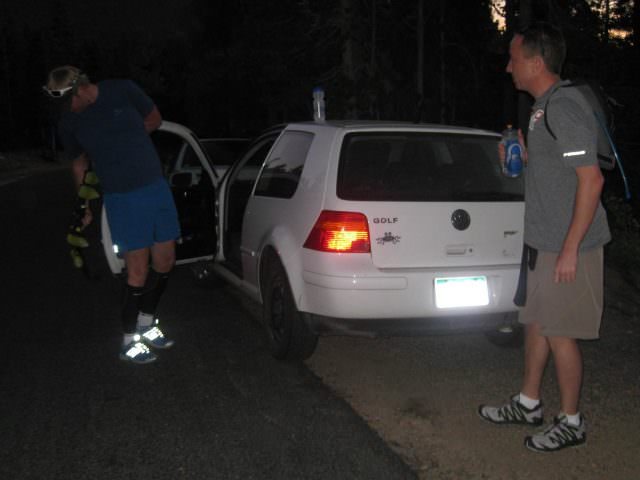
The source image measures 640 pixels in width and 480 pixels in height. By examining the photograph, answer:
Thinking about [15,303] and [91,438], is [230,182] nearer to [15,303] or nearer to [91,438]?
[15,303]

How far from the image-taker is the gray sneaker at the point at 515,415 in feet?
12.2

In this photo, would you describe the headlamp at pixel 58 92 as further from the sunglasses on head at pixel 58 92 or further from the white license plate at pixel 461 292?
the white license plate at pixel 461 292

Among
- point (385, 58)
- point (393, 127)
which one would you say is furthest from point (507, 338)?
point (385, 58)

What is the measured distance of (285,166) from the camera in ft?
16.9

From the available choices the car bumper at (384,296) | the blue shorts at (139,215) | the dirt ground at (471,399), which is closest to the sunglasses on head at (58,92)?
the blue shorts at (139,215)

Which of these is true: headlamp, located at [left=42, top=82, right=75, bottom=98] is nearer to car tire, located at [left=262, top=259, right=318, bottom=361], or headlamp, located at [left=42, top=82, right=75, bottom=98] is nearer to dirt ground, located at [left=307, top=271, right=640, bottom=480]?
car tire, located at [left=262, top=259, right=318, bottom=361]

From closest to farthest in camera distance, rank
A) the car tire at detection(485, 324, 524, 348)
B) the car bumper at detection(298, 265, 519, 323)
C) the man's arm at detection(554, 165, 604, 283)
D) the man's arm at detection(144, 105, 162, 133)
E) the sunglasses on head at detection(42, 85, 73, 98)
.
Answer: the man's arm at detection(554, 165, 604, 283) → the car bumper at detection(298, 265, 519, 323) → the sunglasses on head at detection(42, 85, 73, 98) → the man's arm at detection(144, 105, 162, 133) → the car tire at detection(485, 324, 524, 348)

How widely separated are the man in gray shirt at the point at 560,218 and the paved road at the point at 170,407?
0.92 metres

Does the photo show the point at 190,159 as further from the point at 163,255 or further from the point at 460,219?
the point at 460,219

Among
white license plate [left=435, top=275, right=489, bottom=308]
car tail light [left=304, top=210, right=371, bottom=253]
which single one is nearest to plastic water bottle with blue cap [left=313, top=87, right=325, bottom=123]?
car tail light [left=304, top=210, right=371, bottom=253]

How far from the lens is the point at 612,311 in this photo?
629cm

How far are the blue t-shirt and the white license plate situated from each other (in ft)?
6.74

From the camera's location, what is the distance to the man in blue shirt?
455 centimetres

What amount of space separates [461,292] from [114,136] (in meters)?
2.41
